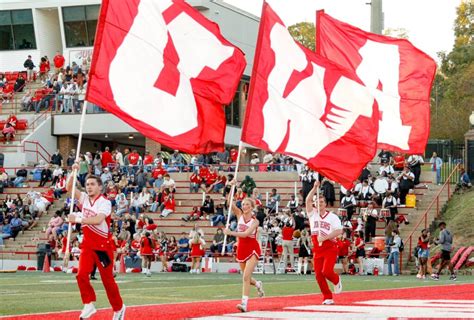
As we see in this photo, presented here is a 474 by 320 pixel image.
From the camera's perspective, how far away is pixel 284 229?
38.5m

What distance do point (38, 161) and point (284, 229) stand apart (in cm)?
1875

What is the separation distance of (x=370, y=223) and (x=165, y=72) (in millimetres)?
23634

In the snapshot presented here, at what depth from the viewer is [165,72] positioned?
16.8 meters

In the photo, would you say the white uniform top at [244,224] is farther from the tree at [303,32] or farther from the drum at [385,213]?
the tree at [303,32]

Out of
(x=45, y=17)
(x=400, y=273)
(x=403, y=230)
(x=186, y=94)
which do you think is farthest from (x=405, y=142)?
(x=45, y=17)

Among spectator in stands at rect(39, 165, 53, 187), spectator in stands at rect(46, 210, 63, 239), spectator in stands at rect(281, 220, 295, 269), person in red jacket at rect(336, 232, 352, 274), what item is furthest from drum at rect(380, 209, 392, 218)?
spectator in stands at rect(39, 165, 53, 187)

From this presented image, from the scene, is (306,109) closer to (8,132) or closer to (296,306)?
(296,306)

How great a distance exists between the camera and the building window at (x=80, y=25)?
199ft

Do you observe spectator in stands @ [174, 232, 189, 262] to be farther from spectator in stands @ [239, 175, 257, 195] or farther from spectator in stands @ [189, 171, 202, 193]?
spectator in stands @ [189, 171, 202, 193]

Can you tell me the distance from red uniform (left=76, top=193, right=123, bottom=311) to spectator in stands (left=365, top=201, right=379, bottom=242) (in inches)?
1013

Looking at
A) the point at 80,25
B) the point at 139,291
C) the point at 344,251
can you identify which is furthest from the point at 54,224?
the point at 80,25

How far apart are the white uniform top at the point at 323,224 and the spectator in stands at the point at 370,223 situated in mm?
20269

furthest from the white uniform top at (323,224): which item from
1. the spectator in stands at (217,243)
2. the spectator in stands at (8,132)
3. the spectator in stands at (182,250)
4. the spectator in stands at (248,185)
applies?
the spectator in stands at (8,132)

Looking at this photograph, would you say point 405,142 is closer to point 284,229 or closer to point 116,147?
point 284,229
